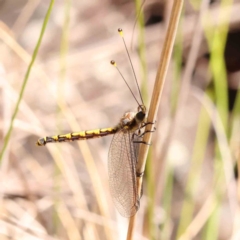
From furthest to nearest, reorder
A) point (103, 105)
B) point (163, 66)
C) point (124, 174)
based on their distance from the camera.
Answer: point (103, 105) < point (124, 174) < point (163, 66)

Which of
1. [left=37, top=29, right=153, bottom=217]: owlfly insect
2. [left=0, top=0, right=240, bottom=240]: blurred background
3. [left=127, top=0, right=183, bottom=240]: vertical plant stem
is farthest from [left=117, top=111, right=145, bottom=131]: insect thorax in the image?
[left=127, top=0, right=183, bottom=240]: vertical plant stem

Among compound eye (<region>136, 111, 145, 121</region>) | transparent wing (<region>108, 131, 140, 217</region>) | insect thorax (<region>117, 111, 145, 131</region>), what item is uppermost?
insect thorax (<region>117, 111, 145, 131</region>)

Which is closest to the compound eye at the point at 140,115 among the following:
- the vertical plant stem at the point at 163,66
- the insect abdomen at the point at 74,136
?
the insect abdomen at the point at 74,136

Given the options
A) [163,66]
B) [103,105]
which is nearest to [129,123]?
[163,66]

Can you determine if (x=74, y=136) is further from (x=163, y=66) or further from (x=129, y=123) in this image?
(x=163, y=66)

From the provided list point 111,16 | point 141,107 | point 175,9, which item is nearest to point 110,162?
point 141,107

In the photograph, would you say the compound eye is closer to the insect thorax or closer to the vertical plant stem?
the insect thorax

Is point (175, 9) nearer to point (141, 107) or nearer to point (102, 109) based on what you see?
point (141, 107)

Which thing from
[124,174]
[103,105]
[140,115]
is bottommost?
[124,174]

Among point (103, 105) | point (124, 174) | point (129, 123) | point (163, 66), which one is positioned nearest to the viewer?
point (163, 66)
